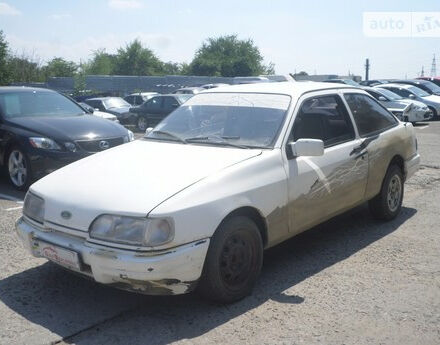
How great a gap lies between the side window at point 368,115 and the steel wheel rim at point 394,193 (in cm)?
63

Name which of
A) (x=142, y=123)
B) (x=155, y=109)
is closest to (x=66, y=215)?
(x=155, y=109)

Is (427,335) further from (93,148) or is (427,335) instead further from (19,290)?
(93,148)

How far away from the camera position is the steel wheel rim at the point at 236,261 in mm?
3621

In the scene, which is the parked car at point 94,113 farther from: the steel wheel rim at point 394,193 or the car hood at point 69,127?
the steel wheel rim at point 394,193

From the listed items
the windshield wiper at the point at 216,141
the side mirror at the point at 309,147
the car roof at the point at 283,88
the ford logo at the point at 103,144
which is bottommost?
the ford logo at the point at 103,144

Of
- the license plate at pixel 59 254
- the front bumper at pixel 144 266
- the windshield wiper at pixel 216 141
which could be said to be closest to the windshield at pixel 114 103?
the windshield wiper at pixel 216 141

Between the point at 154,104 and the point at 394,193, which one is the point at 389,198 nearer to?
the point at 394,193

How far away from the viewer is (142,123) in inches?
764

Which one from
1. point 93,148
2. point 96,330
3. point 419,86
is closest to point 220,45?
point 419,86

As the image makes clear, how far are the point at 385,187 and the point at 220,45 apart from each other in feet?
208

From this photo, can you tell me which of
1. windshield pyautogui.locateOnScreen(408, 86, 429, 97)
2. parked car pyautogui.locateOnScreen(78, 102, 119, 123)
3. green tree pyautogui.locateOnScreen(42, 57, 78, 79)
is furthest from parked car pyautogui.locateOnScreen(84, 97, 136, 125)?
green tree pyautogui.locateOnScreen(42, 57, 78, 79)

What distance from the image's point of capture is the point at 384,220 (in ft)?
19.2

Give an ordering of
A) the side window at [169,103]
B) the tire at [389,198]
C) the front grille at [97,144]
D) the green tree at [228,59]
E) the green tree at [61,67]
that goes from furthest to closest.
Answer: the green tree at [228,59] < the green tree at [61,67] < the side window at [169,103] < the front grille at [97,144] < the tire at [389,198]

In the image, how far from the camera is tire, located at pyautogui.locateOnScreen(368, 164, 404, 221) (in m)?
5.68
